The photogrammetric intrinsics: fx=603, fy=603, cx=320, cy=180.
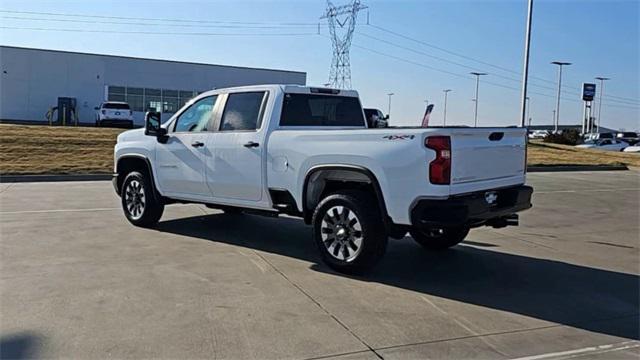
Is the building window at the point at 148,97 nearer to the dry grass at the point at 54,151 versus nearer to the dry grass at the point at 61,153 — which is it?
the dry grass at the point at 61,153

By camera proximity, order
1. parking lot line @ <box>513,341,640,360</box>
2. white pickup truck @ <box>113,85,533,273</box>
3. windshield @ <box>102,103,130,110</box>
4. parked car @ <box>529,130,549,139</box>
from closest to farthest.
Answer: parking lot line @ <box>513,341,640,360</box>
white pickup truck @ <box>113,85,533,273</box>
windshield @ <box>102,103,130,110</box>
parked car @ <box>529,130,549,139</box>

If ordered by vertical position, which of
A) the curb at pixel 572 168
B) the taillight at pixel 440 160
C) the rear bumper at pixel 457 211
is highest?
the taillight at pixel 440 160

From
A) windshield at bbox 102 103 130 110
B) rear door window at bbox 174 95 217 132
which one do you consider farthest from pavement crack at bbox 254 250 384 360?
windshield at bbox 102 103 130 110

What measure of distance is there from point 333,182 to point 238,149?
1.45 metres

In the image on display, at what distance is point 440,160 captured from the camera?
5.59 meters

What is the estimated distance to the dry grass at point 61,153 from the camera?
17938mm

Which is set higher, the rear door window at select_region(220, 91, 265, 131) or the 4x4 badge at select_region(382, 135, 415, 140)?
the rear door window at select_region(220, 91, 265, 131)

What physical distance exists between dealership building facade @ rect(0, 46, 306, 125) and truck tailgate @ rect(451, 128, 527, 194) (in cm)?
4516

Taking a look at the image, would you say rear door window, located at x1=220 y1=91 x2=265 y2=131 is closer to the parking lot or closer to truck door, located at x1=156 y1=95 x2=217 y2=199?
truck door, located at x1=156 y1=95 x2=217 y2=199

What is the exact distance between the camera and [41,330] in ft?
14.8

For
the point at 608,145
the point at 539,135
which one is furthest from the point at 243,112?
the point at 539,135

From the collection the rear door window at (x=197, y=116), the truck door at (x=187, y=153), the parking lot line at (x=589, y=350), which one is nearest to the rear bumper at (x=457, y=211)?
the parking lot line at (x=589, y=350)

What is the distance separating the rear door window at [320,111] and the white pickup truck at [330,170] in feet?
0.05

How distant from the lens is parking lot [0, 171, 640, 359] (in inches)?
172
